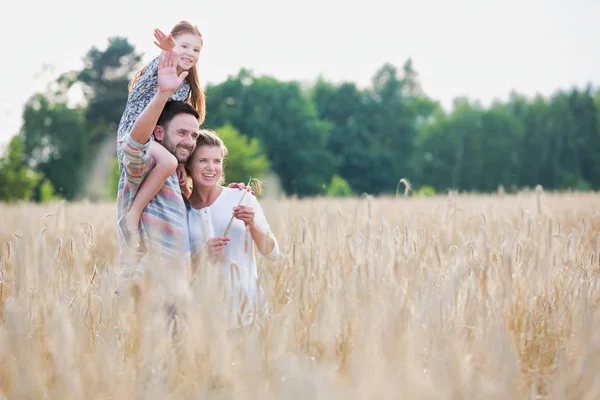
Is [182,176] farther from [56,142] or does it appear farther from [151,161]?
[56,142]

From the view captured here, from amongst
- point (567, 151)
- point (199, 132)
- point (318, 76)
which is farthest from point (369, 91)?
point (199, 132)

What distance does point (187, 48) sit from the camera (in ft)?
10.2

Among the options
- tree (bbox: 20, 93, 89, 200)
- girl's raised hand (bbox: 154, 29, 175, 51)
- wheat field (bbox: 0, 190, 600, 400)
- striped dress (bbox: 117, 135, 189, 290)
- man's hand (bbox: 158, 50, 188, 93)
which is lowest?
wheat field (bbox: 0, 190, 600, 400)

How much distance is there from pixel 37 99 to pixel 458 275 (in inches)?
1778

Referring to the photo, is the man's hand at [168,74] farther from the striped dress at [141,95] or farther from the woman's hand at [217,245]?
the woman's hand at [217,245]

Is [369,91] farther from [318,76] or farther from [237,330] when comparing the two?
[237,330]

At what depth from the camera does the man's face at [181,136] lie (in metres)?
2.79

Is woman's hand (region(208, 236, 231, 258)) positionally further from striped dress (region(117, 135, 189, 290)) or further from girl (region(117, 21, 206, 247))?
girl (region(117, 21, 206, 247))

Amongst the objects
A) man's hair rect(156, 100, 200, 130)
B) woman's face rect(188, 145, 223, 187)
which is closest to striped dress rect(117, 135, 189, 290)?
woman's face rect(188, 145, 223, 187)

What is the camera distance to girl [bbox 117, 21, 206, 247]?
105 inches

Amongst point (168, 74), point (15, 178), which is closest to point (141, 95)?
point (168, 74)

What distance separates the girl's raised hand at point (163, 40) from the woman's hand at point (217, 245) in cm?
89

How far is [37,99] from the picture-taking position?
42938 millimetres

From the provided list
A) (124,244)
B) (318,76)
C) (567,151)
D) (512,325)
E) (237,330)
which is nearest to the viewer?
(237,330)
